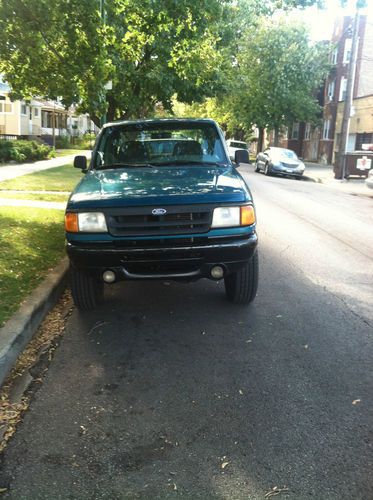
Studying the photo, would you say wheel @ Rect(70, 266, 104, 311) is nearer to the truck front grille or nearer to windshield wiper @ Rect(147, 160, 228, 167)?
the truck front grille

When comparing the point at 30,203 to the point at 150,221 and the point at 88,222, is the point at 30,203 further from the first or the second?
the point at 150,221

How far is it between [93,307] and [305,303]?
2.18m

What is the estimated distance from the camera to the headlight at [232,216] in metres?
4.53

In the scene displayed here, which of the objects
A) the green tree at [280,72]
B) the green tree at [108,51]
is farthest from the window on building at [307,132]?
the green tree at [108,51]

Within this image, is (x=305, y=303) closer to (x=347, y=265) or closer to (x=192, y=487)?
(x=347, y=265)

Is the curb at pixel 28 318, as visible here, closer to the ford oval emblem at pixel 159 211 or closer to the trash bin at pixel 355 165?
the ford oval emblem at pixel 159 211

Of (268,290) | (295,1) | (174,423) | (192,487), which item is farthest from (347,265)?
(295,1)

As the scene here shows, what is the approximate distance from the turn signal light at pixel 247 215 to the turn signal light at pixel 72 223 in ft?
4.70

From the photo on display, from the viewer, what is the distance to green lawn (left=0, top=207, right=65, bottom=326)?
16.6 ft

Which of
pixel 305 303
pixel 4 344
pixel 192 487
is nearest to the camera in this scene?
pixel 192 487

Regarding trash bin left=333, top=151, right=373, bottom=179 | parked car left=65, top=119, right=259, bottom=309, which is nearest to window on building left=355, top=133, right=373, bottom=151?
trash bin left=333, top=151, right=373, bottom=179

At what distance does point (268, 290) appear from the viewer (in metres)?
5.95

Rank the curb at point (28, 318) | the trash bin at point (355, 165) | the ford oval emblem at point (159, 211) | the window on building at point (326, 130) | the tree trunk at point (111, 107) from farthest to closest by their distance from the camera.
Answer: the window on building at point (326, 130) → the trash bin at point (355, 165) → the tree trunk at point (111, 107) → the ford oval emblem at point (159, 211) → the curb at point (28, 318)

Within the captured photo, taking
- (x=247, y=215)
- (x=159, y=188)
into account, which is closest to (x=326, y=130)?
A: (x=247, y=215)
